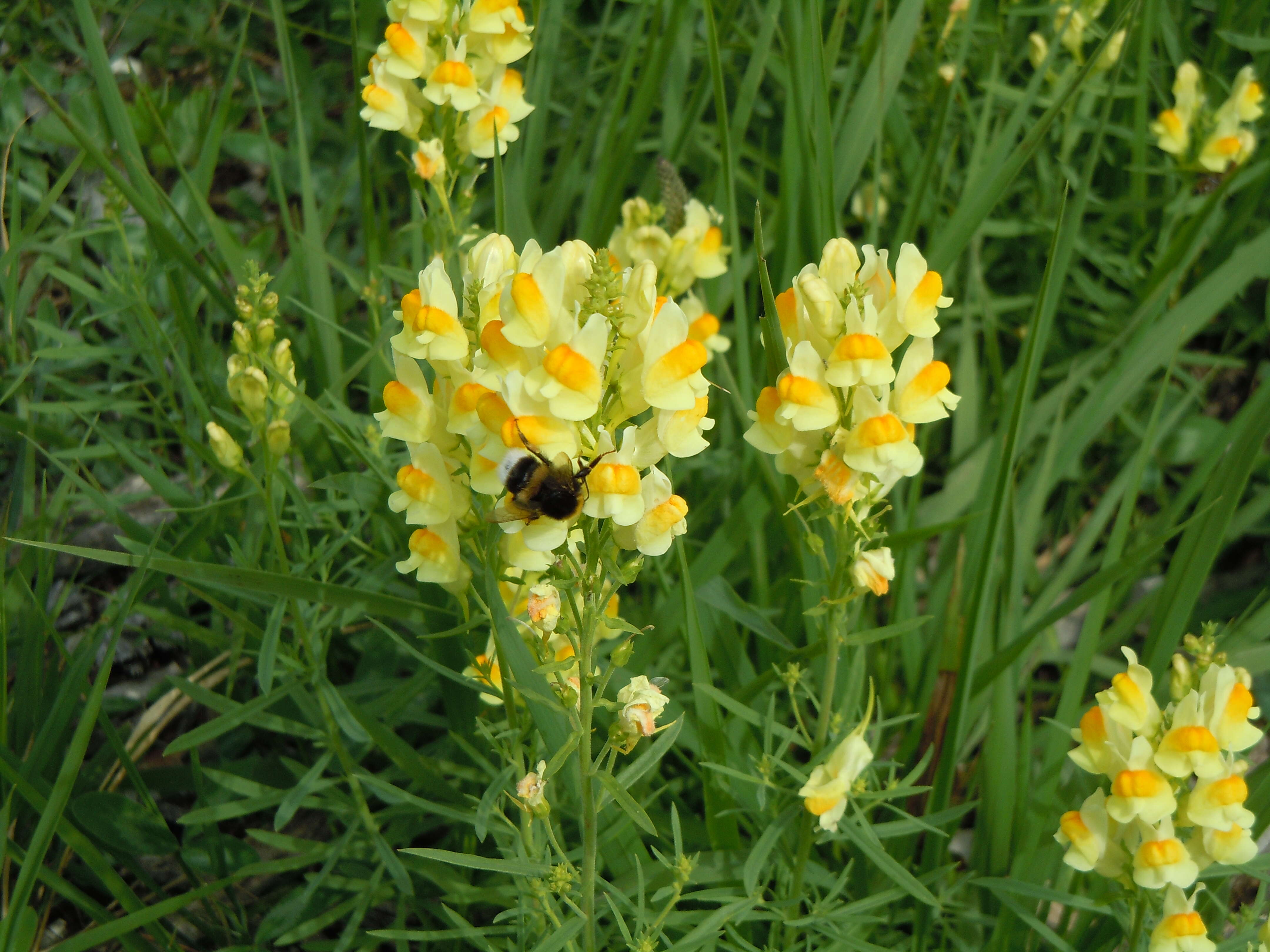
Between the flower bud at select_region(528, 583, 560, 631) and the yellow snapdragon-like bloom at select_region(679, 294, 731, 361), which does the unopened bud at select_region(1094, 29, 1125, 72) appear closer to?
the yellow snapdragon-like bloom at select_region(679, 294, 731, 361)

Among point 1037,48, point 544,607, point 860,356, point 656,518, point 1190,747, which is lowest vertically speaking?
point 1190,747

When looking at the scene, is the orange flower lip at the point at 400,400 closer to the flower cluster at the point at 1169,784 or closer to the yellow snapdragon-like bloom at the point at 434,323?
the yellow snapdragon-like bloom at the point at 434,323

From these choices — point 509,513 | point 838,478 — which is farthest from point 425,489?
point 838,478

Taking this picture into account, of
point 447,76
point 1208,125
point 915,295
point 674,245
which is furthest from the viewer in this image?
point 1208,125

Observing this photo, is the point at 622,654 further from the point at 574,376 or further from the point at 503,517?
the point at 574,376

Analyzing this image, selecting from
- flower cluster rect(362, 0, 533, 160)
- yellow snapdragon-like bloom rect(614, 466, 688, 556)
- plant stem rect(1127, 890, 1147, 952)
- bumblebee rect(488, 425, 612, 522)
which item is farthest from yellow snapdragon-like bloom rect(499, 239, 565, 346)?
plant stem rect(1127, 890, 1147, 952)

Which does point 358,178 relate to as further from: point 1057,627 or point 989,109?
point 1057,627

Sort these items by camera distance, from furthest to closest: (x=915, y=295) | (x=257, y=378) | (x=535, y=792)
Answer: (x=257, y=378) < (x=915, y=295) < (x=535, y=792)
